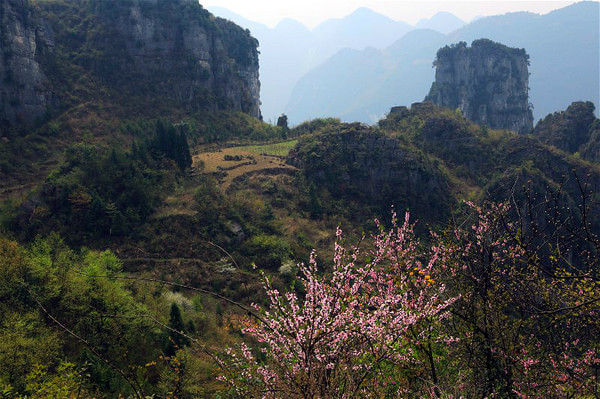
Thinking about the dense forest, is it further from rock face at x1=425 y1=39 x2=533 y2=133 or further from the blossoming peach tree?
rock face at x1=425 y1=39 x2=533 y2=133

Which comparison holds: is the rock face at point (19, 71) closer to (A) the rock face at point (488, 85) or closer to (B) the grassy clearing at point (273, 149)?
(B) the grassy clearing at point (273, 149)

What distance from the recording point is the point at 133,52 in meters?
83.7

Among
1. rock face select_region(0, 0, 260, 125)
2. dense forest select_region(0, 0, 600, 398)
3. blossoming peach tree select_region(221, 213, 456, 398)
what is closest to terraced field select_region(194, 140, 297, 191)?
dense forest select_region(0, 0, 600, 398)

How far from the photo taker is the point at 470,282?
10.4m

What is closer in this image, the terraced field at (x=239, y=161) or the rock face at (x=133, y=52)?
the terraced field at (x=239, y=161)

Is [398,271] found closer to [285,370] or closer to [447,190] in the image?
[285,370]

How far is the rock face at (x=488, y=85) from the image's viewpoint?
117 meters

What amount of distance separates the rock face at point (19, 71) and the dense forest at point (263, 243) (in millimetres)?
817

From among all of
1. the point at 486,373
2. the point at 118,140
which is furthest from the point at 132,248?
the point at 486,373

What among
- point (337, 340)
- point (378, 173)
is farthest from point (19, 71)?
point (337, 340)

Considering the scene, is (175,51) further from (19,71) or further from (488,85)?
(488,85)

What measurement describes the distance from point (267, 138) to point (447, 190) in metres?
40.8

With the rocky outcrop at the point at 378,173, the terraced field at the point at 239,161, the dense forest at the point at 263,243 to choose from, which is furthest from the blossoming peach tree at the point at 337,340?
the rocky outcrop at the point at 378,173

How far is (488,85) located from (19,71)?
128597mm
